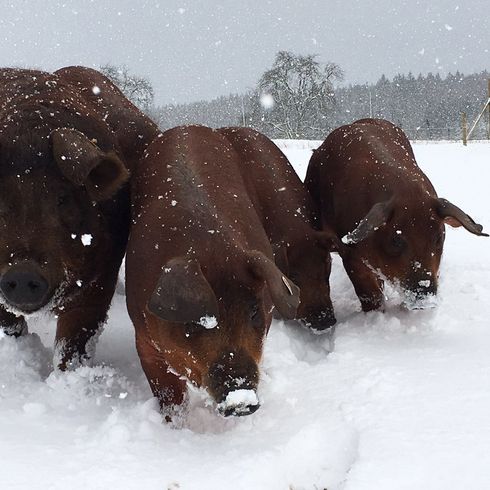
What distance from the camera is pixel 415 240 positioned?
5.01 m

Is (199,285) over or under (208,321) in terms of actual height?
over

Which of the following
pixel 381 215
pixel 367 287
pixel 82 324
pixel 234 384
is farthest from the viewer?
pixel 367 287

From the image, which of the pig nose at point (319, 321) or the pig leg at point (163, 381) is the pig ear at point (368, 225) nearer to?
the pig nose at point (319, 321)

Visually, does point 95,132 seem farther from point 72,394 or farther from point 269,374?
point 269,374

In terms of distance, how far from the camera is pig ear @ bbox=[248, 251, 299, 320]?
3199 mm

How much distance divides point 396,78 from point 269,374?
478 ft

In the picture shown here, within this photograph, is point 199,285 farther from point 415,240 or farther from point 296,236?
point 415,240

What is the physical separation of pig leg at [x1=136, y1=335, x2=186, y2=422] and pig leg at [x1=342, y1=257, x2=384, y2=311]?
2.31 m

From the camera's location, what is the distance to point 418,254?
5.01 metres

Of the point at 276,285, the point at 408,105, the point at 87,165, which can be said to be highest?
the point at 87,165

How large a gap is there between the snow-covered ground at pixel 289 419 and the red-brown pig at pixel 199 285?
0.33 meters

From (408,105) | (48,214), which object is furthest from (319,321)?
(408,105)

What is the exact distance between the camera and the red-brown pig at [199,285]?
308 cm

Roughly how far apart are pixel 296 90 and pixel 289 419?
185ft
